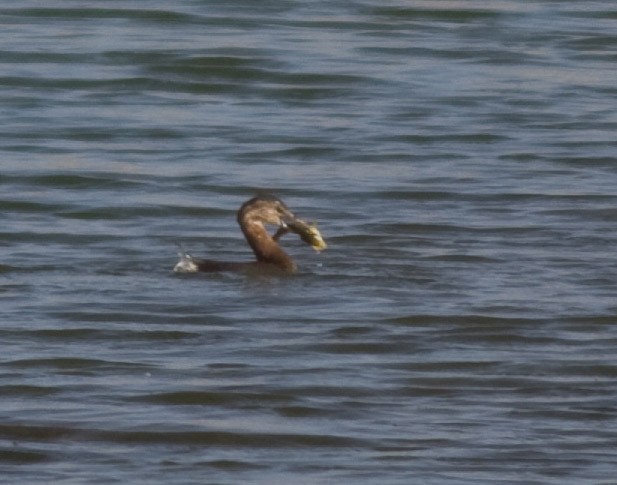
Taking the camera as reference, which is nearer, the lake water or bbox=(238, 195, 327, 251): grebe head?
the lake water

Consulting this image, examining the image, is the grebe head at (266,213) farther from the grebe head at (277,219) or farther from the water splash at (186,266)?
the water splash at (186,266)

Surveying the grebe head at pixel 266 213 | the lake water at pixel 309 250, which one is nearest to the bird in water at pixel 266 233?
the grebe head at pixel 266 213

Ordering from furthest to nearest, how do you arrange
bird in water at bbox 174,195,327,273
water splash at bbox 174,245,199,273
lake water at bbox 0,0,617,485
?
bird in water at bbox 174,195,327,273 < water splash at bbox 174,245,199,273 < lake water at bbox 0,0,617,485

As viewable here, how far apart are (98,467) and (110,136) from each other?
8.07 meters

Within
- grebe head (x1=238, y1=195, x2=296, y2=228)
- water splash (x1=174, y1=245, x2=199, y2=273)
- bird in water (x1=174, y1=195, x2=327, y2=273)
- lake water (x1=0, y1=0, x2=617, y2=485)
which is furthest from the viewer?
grebe head (x1=238, y1=195, x2=296, y2=228)

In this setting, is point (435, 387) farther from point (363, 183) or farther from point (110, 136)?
point (110, 136)

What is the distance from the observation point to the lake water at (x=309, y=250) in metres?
7.46

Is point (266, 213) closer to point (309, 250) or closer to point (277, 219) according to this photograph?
point (277, 219)

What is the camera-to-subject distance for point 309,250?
11555 mm

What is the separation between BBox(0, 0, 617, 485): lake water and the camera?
7.46 m

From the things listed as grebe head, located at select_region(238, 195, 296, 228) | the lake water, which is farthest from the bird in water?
the lake water

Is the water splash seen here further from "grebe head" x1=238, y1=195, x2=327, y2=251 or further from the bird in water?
"grebe head" x1=238, y1=195, x2=327, y2=251

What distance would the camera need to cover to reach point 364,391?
810cm

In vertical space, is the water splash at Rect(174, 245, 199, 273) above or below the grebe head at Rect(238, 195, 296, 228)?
below
